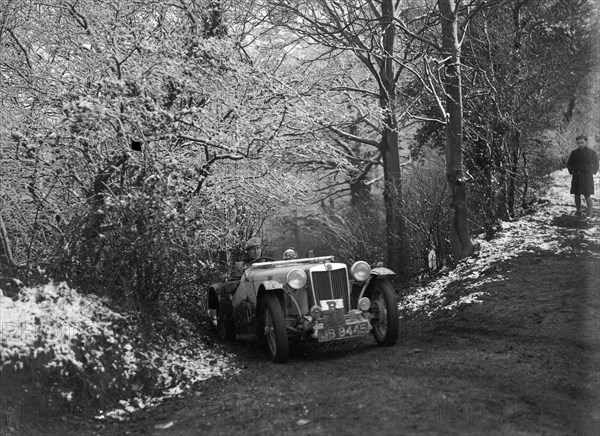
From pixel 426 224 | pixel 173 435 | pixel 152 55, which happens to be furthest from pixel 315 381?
pixel 426 224

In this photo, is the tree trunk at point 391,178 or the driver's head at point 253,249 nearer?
the driver's head at point 253,249

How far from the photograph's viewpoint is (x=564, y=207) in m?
15.0

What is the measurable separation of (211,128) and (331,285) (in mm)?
3381

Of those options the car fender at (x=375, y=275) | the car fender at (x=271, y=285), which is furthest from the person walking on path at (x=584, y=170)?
the car fender at (x=271, y=285)

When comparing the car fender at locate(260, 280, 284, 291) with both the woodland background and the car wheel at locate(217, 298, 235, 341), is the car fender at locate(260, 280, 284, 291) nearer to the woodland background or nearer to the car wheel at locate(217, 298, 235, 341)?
the woodland background

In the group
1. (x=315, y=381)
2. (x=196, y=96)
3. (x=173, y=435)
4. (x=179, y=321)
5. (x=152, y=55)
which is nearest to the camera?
(x=173, y=435)

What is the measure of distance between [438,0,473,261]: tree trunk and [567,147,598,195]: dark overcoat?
7.58 feet

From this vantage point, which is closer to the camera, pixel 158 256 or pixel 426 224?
pixel 158 256

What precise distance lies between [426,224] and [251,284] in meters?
6.46

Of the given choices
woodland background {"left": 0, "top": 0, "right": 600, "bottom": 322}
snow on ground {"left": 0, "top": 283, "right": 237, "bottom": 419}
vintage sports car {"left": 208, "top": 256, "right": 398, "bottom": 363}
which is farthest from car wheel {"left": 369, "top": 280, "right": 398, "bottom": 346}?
woodland background {"left": 0, "top": 0, "right": 600, "bottom": 322}

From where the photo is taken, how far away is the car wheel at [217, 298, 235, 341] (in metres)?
9.88

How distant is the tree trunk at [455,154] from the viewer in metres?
12.8

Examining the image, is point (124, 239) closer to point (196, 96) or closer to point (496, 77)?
point (196, 96)

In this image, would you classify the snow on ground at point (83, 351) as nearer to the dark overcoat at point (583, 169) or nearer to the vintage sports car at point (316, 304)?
the vintage sports car at point (316, 304)
